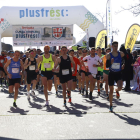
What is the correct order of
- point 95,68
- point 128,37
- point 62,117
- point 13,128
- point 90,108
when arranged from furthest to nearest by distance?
1. point 128,37
2. point 95,68
3. point 90,108
4. point 62,117
5. point 13,128

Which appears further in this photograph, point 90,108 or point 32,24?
point 32,24

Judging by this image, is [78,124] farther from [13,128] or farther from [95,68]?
[95,68]

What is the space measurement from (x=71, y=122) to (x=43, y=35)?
18870 millimetres

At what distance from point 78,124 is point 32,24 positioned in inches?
760

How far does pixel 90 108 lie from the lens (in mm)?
8008

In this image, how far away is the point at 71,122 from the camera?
6.13 m

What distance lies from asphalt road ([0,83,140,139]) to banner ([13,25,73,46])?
16141 mm

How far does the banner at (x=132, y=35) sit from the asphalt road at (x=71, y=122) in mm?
6892

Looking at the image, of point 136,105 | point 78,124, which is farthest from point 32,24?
point 78,124

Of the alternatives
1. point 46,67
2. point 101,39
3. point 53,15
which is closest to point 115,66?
point 46,67

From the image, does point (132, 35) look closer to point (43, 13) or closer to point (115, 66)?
point (115, 66)

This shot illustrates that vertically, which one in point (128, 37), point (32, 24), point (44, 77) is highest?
point (32, 24)

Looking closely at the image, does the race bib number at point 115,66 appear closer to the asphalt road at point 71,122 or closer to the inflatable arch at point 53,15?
the asphalt road at point 71,122

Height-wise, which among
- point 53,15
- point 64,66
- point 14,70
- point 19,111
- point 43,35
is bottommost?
point 19,111
